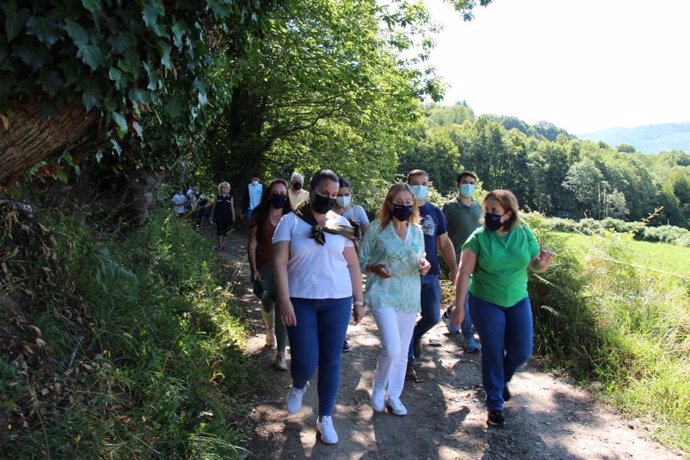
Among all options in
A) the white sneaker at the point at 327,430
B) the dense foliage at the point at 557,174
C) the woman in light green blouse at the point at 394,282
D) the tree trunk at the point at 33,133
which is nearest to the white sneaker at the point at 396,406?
the woman in light green blouse at the point at 394,282

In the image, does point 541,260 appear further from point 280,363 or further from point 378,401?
point 280,363

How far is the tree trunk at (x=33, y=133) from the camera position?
2.74 meters

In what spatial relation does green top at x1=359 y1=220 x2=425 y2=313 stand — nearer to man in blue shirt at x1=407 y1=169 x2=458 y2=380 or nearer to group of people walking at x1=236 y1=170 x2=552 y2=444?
group of people walking at x1=236 y1=170 x2=552 y2=444

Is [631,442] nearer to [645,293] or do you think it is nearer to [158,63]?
[645,293]

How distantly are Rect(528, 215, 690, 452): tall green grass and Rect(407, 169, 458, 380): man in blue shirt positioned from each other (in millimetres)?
1614

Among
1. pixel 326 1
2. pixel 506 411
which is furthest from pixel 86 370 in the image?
pixel 326 1

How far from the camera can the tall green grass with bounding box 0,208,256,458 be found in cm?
284

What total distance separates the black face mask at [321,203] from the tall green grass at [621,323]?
10.7 feet

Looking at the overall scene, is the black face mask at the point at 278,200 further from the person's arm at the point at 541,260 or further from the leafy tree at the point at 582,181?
the leafy tree at the point at 582,181

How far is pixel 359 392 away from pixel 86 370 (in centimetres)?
250

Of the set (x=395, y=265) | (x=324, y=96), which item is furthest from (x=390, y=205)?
(x=324, y=96)

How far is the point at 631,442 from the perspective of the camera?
13.6ft

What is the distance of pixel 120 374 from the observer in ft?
11.1

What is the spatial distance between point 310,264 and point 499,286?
1.58m
